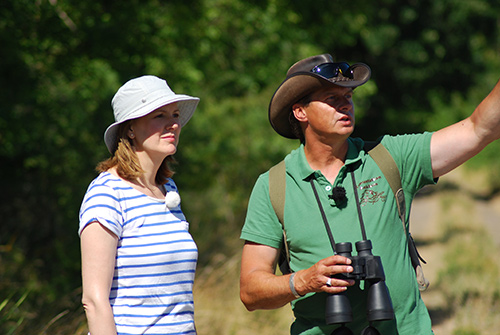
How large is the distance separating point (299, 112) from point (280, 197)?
493 millimetres

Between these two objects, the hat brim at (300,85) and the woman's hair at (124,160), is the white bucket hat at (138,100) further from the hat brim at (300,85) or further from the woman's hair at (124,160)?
→ the hat brim at (300,85)

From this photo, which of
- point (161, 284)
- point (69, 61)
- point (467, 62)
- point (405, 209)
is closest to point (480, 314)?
point (405, 209)

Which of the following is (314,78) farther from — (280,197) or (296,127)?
(280,197)

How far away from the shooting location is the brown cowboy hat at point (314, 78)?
3021 millimetres

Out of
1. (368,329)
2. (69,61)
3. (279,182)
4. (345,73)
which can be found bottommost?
→ (368,329)

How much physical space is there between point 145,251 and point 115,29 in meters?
4.68

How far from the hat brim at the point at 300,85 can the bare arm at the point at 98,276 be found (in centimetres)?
117

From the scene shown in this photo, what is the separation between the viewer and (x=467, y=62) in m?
21.8

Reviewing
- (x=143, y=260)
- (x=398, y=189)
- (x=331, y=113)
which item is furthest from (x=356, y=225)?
(x=143, y=260)

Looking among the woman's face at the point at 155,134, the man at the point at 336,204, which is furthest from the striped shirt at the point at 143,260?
the man at the point at 336,204

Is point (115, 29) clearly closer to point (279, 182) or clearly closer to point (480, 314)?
point (279, 182)

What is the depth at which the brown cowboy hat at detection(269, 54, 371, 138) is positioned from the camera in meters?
3.02

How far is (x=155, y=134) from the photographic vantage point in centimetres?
293

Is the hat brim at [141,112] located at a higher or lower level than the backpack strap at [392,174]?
higher
